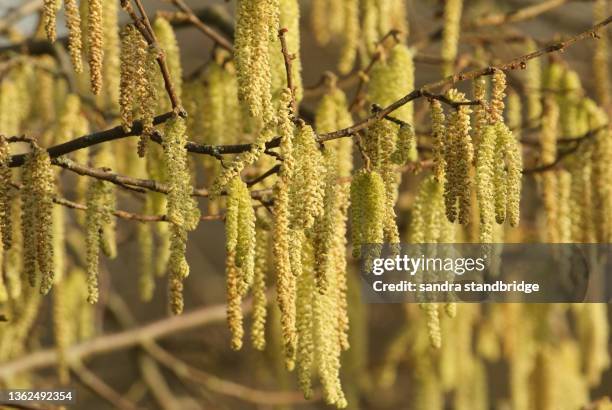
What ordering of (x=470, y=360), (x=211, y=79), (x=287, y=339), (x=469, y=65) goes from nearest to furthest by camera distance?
(x=287, y=339), (x=211, y=79), (x=469, y=65), (x=470, y=360)

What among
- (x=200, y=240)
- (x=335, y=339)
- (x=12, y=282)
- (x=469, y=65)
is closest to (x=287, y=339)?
(x=335, y=339)

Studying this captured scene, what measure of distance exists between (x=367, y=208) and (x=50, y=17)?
26.1 inches

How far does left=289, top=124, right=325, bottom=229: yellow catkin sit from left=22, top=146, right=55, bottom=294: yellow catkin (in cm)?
45

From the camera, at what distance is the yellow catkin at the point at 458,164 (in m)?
1.99

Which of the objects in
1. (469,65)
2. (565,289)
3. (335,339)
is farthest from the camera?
(469,65)

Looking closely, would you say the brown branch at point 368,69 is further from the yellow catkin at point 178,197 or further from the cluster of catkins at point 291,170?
the yellow catkin at point 178,197

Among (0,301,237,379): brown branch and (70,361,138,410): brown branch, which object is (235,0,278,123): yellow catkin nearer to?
(0,301,237,379): brown branch

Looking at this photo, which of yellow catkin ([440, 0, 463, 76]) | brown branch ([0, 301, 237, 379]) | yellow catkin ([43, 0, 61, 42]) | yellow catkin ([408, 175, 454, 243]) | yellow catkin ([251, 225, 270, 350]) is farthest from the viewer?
brown branch ([0, 301, 237, 379])

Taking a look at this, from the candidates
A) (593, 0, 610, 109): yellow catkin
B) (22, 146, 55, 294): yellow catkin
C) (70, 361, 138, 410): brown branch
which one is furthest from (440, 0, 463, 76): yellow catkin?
(70, 361, 138, 410): brown branch

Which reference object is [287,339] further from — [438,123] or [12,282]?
[12,282]

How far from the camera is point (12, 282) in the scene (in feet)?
8.75

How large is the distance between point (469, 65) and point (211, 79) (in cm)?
116

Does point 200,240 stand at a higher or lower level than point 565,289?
higher

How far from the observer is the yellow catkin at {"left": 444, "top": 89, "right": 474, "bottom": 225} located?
1.99 m
